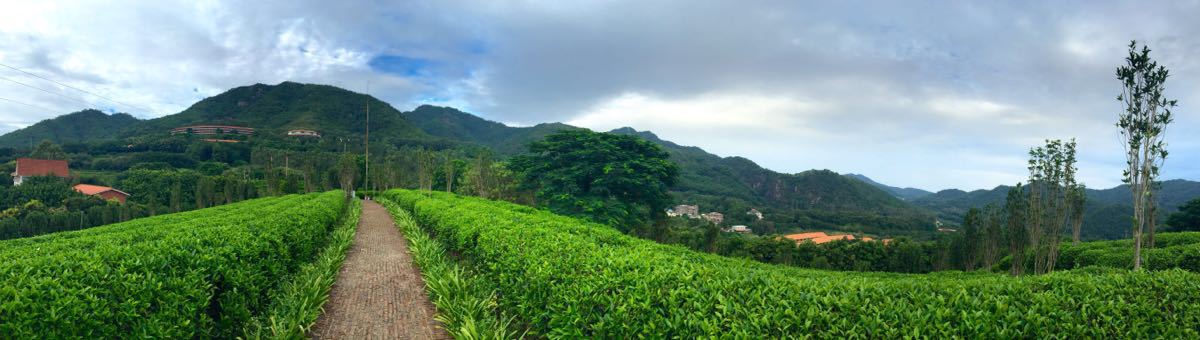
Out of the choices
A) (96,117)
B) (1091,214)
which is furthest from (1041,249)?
(96,117)

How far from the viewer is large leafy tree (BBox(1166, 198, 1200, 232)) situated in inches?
1108

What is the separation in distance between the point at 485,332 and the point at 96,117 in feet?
546

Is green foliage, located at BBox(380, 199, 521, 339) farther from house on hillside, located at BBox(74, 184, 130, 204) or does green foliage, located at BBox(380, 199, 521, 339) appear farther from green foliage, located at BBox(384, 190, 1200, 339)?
house on hillside, located at BBox(74, 184, 130, 204)

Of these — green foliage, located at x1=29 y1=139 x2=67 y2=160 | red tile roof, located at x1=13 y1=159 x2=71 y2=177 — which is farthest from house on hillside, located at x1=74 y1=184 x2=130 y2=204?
green foliage, located at x1=29 y1=139 x2=67 y2=160

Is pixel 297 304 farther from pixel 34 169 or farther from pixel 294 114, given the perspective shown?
pixel 294 114

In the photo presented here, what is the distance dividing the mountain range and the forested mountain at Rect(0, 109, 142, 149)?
159 mm

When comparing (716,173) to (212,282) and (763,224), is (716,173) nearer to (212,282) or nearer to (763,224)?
(763,224)

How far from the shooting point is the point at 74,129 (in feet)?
349

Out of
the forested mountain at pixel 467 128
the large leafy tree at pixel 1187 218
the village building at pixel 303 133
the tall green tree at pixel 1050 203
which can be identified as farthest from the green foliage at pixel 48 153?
the large leafy tree at pixel 1187 218

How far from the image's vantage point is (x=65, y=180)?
57.8 meters

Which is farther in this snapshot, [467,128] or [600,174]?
[467,128]

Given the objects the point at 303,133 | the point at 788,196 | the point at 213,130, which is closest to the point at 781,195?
the point at 788,196

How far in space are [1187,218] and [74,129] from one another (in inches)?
6932

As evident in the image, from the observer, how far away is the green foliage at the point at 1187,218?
28141 millimetres
